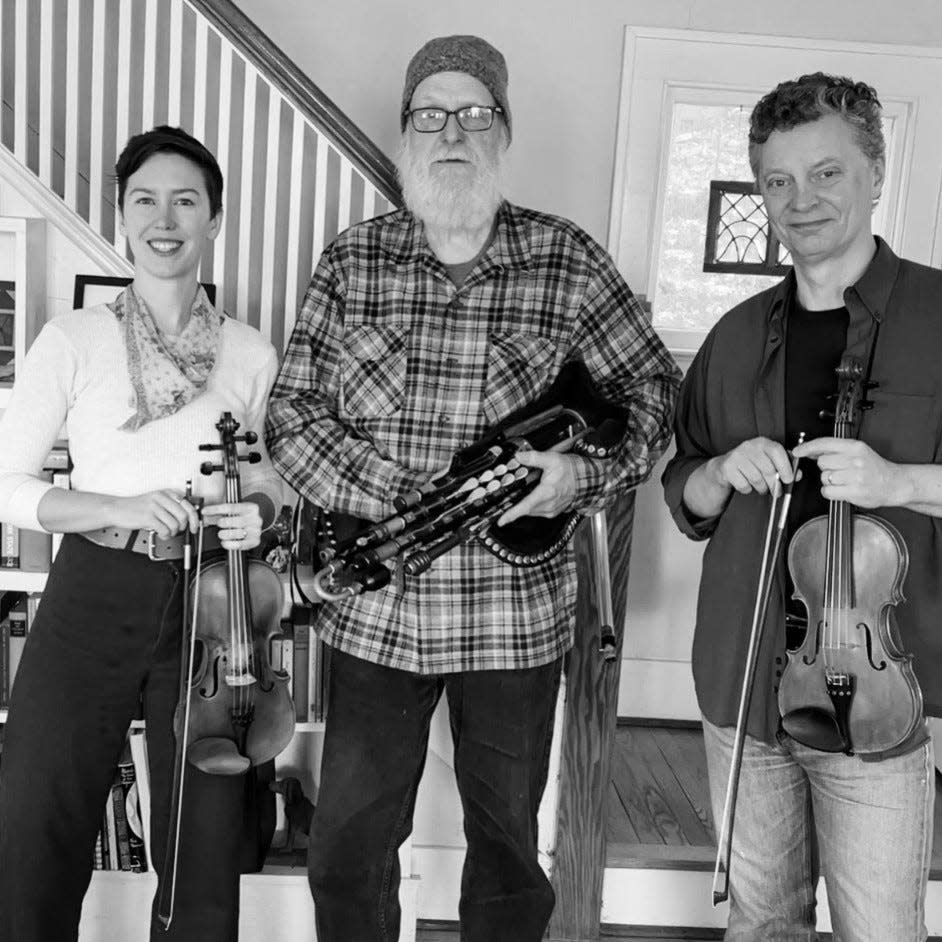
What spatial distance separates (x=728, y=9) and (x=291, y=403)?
89.3 inches

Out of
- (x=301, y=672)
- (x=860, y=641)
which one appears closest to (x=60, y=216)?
(x=301, y=672)

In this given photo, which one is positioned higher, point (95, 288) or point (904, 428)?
point (95, 288)

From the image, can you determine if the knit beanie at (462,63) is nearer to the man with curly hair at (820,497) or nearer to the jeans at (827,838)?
the man with curly hair at (820,497)


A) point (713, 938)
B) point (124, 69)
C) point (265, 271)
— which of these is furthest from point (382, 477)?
point (713, 938)

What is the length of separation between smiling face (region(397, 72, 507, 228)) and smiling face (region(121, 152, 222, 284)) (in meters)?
0.37

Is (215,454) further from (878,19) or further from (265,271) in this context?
(878,19)

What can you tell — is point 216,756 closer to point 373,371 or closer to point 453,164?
point 373,371

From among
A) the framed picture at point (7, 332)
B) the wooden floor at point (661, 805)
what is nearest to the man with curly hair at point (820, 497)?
the wooden floor at point (661, 805)

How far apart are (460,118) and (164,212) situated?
1.74 feet

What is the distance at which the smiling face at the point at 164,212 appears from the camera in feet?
5.83

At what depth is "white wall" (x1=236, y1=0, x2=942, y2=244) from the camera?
3311mm

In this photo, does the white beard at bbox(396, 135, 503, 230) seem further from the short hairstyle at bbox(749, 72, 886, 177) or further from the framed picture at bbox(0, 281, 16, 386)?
the framed picture at bbox(0, 281, 16, 386)

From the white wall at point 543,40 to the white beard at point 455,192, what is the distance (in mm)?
1541

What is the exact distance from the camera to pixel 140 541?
1.74 metres
